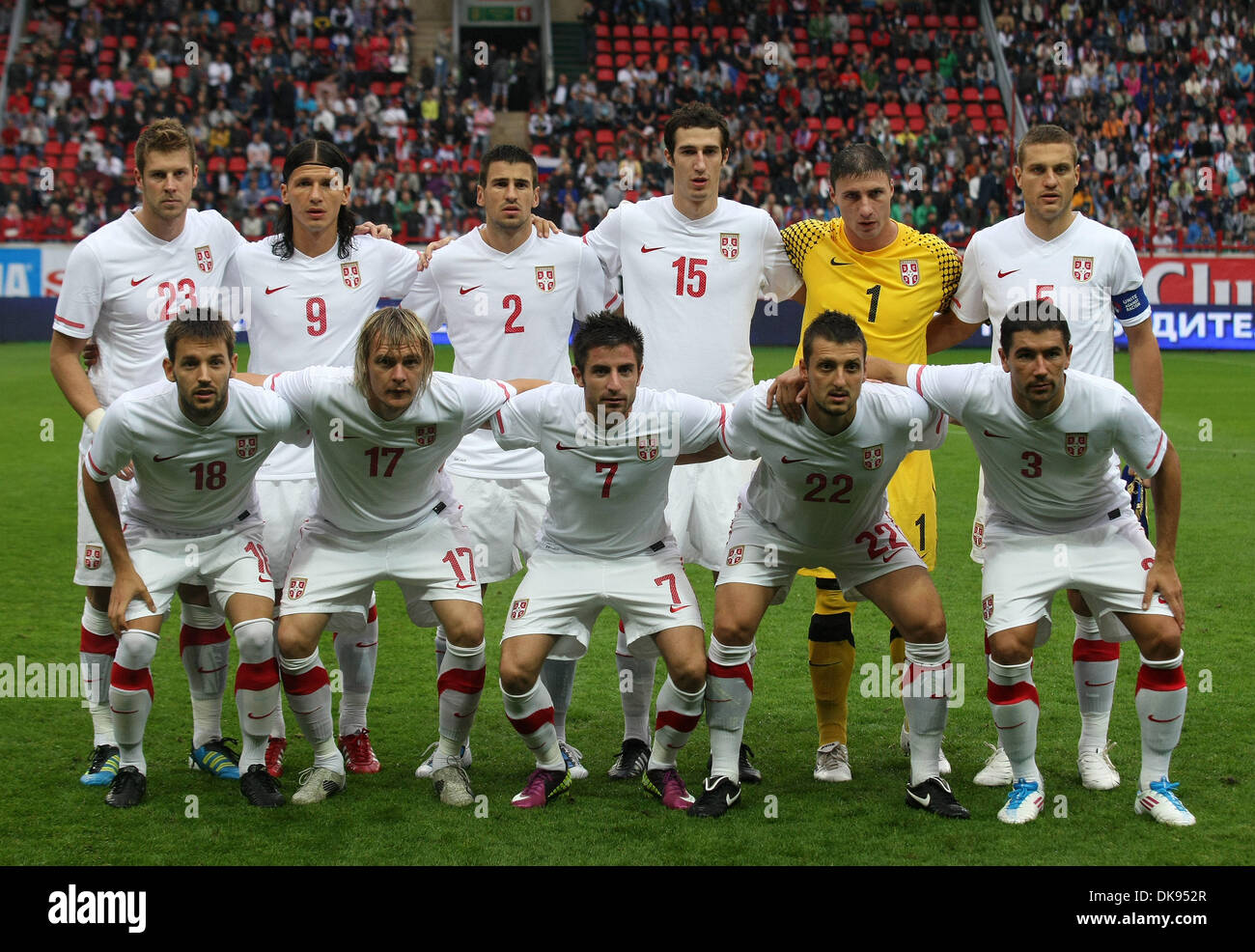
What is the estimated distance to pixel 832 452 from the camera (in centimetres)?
501

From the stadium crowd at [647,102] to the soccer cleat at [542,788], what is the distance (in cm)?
1909

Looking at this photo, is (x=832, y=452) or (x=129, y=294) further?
(x=129, y=294)

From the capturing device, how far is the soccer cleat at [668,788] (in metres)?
5.09

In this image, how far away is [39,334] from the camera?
21.9 m

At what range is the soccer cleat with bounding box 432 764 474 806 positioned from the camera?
16.8 feet

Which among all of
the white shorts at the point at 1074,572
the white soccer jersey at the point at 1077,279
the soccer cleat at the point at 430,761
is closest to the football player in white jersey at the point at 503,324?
the soccer cleat at the point at 430,761

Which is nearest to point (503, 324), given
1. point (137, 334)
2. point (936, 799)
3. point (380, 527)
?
point (380, 527)

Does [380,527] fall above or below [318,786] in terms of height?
above

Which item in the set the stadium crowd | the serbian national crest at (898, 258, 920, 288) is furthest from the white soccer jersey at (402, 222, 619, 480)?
the stadium crowd

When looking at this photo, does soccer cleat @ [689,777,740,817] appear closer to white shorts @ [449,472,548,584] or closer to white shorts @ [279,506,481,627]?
white shorts @ [279,506,481,627]

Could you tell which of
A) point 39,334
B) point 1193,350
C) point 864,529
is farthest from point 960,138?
point 864,529

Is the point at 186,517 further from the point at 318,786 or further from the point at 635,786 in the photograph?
the point at 635,786

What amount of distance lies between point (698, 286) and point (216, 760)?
8.99ft
